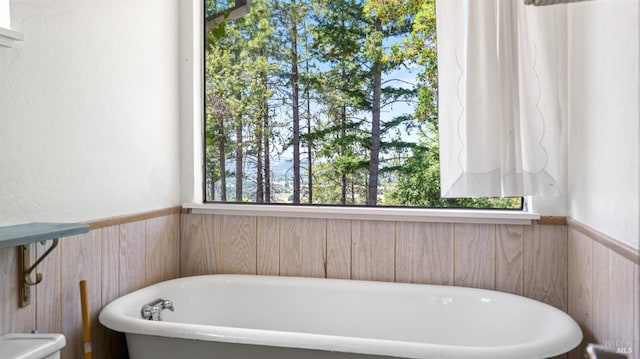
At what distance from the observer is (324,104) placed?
92.2 inches

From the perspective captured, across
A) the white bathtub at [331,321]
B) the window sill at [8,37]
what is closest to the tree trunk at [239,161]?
the white bathtub at [331,321]

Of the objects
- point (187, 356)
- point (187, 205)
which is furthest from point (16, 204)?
point (187, 205)

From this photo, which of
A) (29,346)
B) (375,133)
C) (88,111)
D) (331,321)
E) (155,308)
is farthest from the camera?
(375,133)

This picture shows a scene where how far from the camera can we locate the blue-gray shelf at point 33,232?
3.88ft

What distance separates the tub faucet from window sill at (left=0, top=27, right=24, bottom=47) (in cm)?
106

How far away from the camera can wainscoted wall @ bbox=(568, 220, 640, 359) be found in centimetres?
112

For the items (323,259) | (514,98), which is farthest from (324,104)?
(514,98)

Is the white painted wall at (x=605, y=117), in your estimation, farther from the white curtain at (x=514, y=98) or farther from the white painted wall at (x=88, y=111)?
the white painted wall at (x=88, y=111)

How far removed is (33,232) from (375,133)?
1.54 m

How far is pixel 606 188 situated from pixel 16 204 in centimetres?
183

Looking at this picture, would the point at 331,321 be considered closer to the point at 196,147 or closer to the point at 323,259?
the point at 323,259

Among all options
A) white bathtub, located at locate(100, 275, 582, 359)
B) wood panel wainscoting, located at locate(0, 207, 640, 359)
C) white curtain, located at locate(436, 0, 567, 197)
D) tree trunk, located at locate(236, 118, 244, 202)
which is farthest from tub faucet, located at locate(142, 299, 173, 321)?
white curtain, located at locate(436, 0, 567, 197)

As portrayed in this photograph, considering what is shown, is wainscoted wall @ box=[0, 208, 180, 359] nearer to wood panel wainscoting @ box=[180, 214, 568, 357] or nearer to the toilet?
the toilet

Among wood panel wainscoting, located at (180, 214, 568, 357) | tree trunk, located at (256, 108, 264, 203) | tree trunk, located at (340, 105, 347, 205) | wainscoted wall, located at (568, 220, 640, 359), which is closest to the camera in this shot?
wainscoted wall, located at (568, 220, 640, 359)
